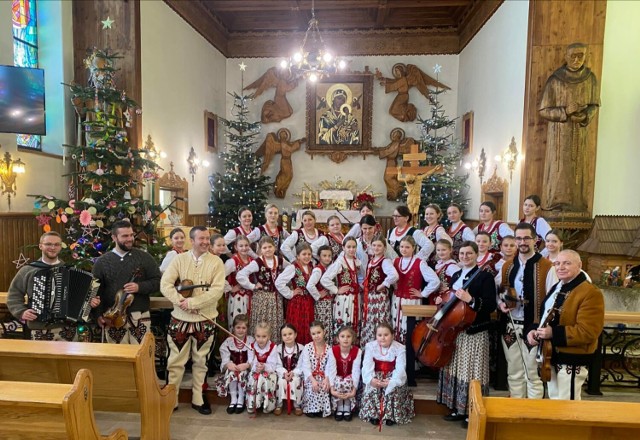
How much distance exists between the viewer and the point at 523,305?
3.54 metres

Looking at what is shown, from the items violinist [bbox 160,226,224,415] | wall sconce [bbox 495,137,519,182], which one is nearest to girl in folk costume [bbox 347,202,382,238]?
violinist [bbox 160,226,224,415]

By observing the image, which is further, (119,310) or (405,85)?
(405,85)

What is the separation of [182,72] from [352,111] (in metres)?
5.35

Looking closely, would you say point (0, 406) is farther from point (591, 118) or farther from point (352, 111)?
point (352, 111)

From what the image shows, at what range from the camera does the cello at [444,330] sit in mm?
3471

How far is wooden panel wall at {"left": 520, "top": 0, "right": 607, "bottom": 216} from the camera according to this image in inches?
284

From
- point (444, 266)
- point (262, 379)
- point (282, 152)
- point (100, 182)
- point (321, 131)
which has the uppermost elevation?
point (321, 131)

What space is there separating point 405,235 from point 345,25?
33.3ft

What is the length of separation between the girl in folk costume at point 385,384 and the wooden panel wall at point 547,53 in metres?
5.25

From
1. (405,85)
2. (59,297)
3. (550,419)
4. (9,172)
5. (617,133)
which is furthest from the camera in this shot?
(405,85)

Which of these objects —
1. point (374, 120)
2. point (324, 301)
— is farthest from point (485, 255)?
point (374, 120)

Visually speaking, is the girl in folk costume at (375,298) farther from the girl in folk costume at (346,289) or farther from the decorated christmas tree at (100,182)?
the decorated christmas tree at (100,182)

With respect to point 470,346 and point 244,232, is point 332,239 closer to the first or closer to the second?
point 244,232

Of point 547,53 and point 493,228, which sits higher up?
point 547,53
